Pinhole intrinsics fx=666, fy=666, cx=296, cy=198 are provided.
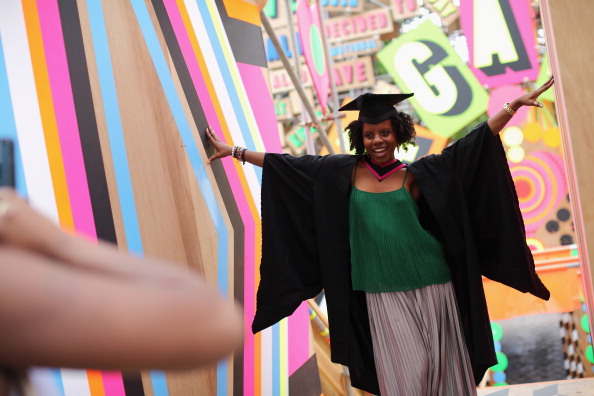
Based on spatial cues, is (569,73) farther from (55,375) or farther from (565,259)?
(565,259)

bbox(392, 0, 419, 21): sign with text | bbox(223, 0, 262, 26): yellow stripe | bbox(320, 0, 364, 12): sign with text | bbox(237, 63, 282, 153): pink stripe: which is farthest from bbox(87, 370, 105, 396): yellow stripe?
bbox(320, 0, 364, 12): sign with text

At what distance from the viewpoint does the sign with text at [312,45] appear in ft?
21.6

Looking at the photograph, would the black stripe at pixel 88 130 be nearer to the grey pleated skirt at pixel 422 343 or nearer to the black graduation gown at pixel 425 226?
the black graduation gown at pixel 425 226

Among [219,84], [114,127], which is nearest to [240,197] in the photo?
[219,84]

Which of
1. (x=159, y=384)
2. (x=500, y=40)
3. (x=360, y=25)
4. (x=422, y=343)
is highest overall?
(x=360, y=25)

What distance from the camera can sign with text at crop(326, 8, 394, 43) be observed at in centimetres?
1284

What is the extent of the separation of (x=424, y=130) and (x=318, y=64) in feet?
15.5

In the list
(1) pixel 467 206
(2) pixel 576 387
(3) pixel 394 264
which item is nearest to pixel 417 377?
(3) pixel 394 264

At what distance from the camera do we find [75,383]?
76.5 inches

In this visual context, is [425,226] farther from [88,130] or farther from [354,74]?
[354,74]

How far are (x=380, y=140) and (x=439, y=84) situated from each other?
8702 mm

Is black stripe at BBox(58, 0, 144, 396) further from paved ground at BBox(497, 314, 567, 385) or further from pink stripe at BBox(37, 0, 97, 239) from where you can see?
paved ground at BBox(497, 314, 567, 385)

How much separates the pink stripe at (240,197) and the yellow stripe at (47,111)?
996 mm

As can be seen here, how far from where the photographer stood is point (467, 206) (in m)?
3.24
